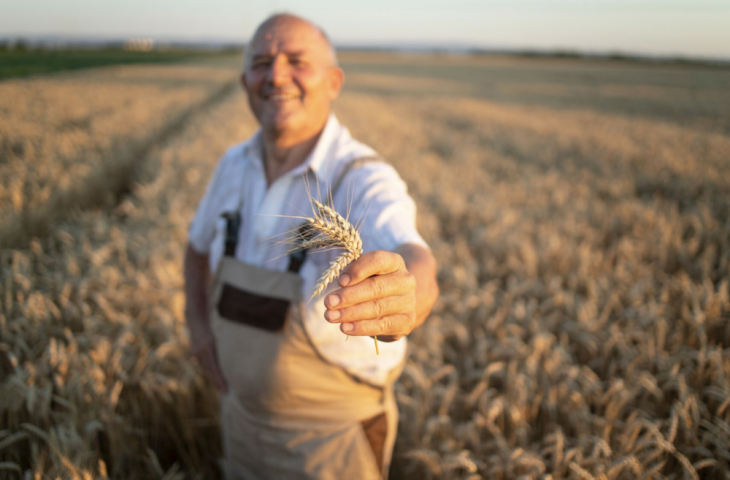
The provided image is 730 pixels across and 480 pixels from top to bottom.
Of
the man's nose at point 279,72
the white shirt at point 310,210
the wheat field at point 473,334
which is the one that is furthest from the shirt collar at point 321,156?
the wheat field at point 473,334

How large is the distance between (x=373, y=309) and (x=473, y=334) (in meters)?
2.55

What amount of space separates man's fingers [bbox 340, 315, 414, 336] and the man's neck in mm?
1007

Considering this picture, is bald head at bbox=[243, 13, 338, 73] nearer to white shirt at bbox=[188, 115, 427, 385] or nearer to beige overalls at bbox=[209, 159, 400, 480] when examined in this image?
white shirt at bbox=[188, 115, 427, 385]

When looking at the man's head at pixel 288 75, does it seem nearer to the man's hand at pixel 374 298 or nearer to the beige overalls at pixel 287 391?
the beige overalls at pixel 287 391

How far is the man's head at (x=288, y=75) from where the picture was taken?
1602mm

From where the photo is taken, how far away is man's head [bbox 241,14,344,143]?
160 cm

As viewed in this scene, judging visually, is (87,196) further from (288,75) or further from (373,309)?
(373,309)

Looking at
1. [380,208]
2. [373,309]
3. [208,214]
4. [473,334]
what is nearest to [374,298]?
[373,309]

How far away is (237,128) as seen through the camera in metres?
9.24

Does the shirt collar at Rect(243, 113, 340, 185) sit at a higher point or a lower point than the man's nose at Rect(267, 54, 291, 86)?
lower

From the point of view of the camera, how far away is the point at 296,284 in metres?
1.55

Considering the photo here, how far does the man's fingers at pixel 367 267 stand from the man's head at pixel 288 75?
97cm

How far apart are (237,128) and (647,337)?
8613mm

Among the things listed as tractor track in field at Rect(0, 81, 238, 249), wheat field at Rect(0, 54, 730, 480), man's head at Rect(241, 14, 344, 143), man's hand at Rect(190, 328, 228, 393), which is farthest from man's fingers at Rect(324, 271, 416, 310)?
tractor track in field at Rect(0, 81, 238, 249)
